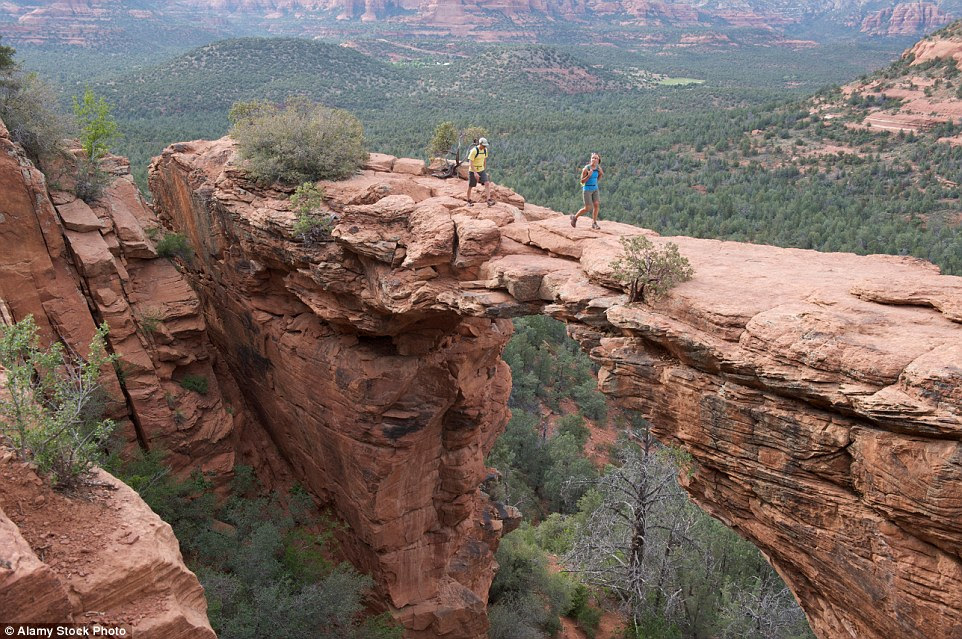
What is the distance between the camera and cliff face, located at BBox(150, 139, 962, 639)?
24.8ft

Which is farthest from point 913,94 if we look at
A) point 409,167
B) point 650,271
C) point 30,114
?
point 30,114

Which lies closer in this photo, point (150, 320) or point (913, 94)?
point (150, 320)

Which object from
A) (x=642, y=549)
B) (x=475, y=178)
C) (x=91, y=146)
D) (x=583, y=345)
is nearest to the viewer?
(x=583, y=345)

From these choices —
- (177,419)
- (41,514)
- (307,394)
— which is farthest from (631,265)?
(177,419)

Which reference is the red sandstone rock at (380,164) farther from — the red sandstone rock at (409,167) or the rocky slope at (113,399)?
the rocky slope at (113,399)

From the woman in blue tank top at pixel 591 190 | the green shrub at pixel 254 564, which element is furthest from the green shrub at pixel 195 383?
the woman in blue tank top at pixel 591 190

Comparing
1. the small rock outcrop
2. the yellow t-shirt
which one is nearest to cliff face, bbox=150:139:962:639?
the yellow t-shirt

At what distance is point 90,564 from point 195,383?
11032 mm

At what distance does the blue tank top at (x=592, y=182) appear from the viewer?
12930 millimetres

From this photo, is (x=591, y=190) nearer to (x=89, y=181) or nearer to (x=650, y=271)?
(x=650, y=271)

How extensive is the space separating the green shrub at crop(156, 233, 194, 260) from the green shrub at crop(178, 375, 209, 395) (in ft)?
11.1

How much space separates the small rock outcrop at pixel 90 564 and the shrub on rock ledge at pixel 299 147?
9.57 metres

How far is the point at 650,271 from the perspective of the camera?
384 inches

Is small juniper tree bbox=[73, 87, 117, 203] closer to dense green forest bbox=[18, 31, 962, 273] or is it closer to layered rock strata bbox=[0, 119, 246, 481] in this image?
layered rock strata bbox=[0, 119, 246, 481]
